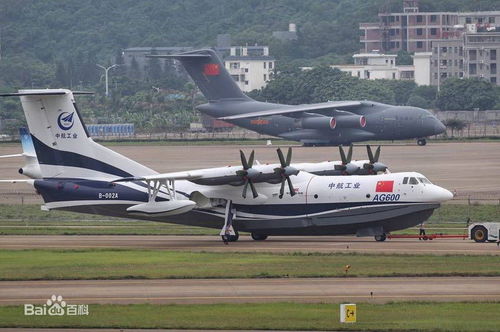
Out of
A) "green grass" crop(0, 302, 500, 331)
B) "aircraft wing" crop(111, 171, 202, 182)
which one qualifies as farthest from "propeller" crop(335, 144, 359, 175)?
"green grass" crop(0, 302, 500, 331)

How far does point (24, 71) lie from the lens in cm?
17388

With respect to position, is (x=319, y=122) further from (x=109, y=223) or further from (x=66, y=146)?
(x=66, y=146)

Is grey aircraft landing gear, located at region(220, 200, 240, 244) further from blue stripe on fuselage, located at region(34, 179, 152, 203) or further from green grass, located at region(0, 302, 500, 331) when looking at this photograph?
green grass, located at region(0, 302, 500, 331)

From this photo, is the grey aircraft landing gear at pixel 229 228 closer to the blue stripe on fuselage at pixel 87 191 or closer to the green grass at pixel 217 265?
the blue stripe on fuselage at pixel 87 191

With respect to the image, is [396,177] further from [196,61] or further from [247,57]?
[247,57]

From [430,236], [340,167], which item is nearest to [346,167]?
[340,167]

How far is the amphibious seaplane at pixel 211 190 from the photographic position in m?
46.7

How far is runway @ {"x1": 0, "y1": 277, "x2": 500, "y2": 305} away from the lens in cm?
3294

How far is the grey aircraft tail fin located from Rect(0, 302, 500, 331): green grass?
68.2 meters

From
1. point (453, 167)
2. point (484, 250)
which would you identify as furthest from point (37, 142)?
point (453, 167)

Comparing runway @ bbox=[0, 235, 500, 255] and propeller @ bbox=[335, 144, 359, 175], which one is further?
propeller @ bbox=[335, 144, 359, 175]

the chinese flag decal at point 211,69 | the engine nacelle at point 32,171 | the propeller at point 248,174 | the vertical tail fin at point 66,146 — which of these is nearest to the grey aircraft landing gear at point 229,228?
the propeller at point 248,174

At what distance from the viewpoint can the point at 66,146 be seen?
4803cm

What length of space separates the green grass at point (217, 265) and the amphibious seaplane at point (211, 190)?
156 inches
